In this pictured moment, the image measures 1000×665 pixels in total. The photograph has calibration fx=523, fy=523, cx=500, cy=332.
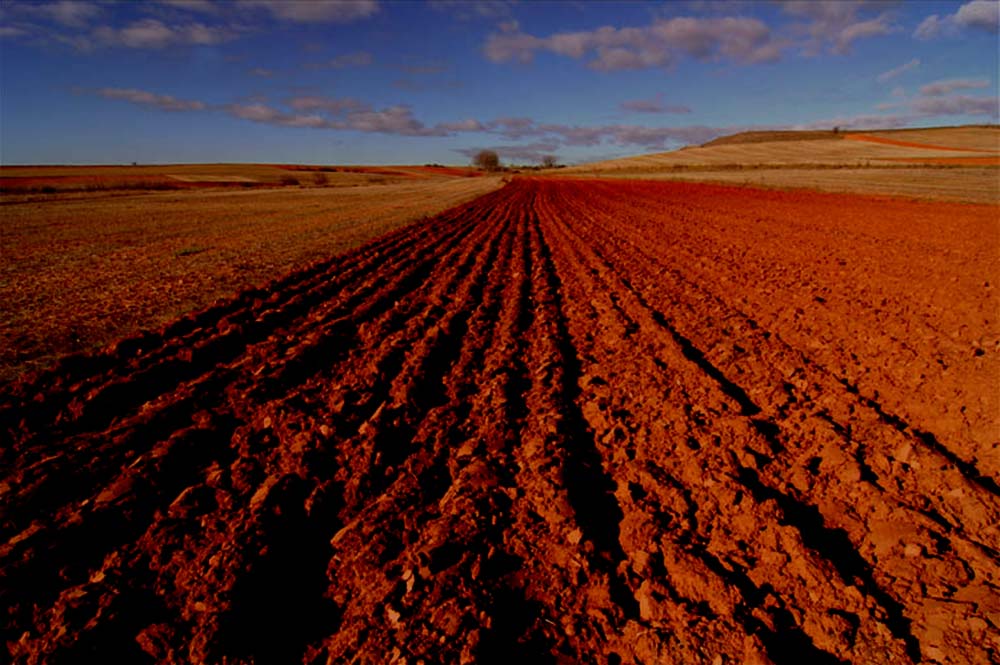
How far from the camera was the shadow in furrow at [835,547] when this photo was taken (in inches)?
105

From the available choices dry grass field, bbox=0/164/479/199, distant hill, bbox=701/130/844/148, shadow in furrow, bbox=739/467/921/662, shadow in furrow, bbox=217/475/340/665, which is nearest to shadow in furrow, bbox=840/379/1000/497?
shadow in furrow, bbox=739/467/921/662

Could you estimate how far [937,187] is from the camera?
30031mm

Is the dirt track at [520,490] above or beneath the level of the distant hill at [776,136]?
beneath

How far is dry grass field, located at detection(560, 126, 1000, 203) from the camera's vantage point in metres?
31.8

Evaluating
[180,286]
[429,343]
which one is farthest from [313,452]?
[180,286]

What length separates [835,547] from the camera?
3254 millimetres

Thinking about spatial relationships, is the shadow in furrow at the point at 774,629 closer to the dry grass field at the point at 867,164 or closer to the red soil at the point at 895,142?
the dry grass field at the point at 867,164

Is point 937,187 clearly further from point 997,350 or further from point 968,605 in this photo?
point 968,605

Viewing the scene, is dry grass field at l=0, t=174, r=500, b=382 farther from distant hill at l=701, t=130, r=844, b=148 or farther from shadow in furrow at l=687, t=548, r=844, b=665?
distant hill at l=701, t=130, r=844, b=148

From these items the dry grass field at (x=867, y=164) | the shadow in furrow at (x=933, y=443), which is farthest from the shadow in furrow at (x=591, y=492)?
the dry grass field at (x=867, y=164)

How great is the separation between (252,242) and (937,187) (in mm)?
36056

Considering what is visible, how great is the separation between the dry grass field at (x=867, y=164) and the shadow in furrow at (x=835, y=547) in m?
28.4

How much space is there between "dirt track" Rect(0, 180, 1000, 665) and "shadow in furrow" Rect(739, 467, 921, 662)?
2 cm

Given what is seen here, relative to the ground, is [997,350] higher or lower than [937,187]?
lower
